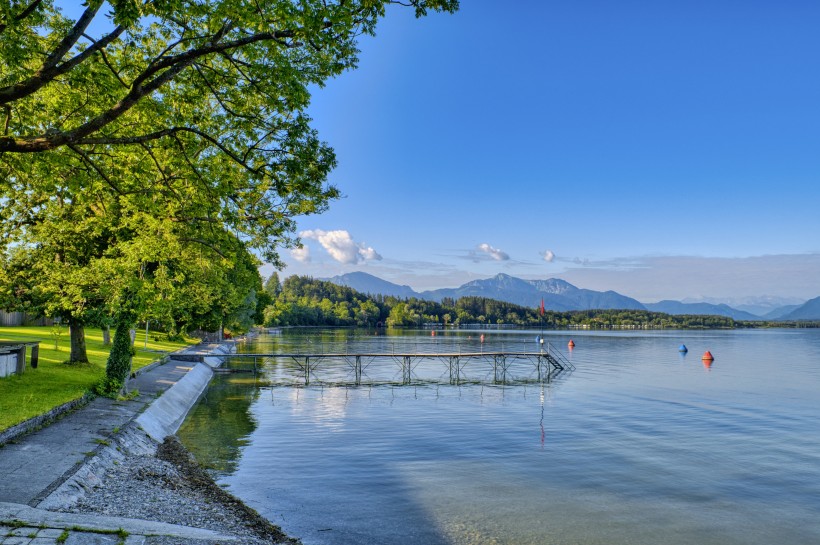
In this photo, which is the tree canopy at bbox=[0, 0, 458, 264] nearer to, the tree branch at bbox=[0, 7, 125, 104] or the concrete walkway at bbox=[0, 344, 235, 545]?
the tree branch at bbox=[0, 7, 125, 104]

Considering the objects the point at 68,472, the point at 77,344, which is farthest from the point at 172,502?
the point at 77,344

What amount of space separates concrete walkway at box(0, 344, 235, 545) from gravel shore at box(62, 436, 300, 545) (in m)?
0.61

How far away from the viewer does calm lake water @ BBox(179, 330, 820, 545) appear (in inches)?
587

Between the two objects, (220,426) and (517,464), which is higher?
(220,426)

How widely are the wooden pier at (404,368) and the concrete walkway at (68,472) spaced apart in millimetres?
21013

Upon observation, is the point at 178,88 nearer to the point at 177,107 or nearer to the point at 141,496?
the point at 177,107

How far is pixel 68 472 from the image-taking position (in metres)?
13.3

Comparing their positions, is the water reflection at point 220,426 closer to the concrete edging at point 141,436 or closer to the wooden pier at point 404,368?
the concrete edging at point 141,436

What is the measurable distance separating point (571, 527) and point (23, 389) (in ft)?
71.2

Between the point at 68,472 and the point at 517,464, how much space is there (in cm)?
1521

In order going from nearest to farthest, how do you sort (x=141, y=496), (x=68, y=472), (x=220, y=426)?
(x=68, y=472)
(x=141, y=496)
(x=220, y=426)

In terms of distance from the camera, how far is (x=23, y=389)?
74.3 feet

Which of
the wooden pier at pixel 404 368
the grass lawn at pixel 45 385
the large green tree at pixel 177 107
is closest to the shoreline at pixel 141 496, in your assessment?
the grass lawn at pixel 45 385

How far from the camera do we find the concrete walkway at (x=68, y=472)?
941cm
